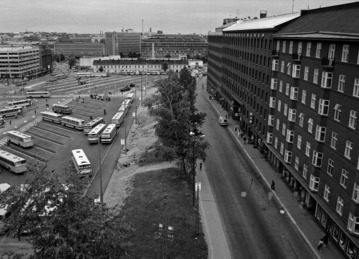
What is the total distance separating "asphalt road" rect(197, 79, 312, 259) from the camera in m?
30.2

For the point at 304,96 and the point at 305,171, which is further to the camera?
the point at 304,96

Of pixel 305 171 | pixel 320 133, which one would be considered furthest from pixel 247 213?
pixel 320 133

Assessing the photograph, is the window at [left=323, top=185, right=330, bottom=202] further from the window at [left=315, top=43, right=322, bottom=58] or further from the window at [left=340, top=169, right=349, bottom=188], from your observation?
the window at [left=315, top=43, right=322, bottom=58]

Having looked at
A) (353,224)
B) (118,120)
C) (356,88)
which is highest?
(356,88)

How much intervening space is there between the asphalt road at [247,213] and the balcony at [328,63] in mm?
15669

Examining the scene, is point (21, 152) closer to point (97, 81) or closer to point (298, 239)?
point (298, 239)

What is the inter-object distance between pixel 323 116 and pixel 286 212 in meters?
11.0

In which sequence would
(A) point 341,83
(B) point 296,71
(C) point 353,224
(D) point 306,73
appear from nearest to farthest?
1. (C) point 353,224
2. (A) point 341,83
3. (D) point 306,73
4. (B) point 296,71

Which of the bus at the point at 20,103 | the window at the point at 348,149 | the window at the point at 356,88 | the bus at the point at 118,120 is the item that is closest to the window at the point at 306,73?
the window at the point at 356,88

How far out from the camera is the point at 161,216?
35.9 meters

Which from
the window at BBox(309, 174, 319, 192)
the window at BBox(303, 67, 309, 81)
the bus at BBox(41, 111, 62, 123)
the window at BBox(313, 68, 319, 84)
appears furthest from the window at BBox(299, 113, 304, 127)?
the bus at BBox(41, 111, 62, 123)

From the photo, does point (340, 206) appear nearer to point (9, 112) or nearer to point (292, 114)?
point (292, 114)

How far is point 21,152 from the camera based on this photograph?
204 feet

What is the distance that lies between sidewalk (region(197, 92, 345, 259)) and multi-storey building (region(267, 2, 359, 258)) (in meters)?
0.99
